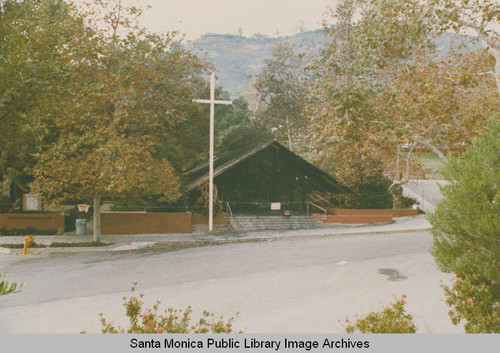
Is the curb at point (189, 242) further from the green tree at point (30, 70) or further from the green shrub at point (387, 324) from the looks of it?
the green shrub at point (387, 324)

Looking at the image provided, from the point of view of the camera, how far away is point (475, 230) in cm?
589

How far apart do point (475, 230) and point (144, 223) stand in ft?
54.4

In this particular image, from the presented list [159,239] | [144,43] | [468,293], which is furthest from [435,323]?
[144,43]

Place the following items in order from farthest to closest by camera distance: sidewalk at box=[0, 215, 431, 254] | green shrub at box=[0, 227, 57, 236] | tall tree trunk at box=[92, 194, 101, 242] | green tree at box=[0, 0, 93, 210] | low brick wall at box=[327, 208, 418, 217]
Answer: low brick wall at box=[327, 208, 418, 217], green shrub at box=[0, 227, 57, 236], tall tree trunk at box=[92, 194, 101, 242], sidewalk at box=[0, 215, 431, 254], green tree at box=[0, 0, 93, 210]

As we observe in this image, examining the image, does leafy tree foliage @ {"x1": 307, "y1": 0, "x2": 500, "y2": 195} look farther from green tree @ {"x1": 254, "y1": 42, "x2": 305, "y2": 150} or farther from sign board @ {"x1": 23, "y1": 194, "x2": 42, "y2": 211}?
green tree @ {"x1": 254, "y1": 42, "x2": 305, "y2": 150}

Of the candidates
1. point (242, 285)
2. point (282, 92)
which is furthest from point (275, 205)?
point (282, 92)

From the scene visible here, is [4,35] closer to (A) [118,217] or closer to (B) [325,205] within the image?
(A) [118,217]

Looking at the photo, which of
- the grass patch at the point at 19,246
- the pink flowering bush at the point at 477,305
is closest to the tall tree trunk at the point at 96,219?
the grass patch at the point at 19,246

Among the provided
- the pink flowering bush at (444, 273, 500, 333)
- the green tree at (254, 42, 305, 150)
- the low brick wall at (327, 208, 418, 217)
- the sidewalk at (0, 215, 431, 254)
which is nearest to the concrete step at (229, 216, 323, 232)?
the sidewalk at (0, 215, 431, 254)

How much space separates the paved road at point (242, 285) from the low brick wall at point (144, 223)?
4.04 metres

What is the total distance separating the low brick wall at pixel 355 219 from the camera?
80.3ft

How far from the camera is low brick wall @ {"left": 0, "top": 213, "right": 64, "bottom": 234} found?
62.4 ft

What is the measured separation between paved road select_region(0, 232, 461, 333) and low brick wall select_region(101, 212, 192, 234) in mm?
4035

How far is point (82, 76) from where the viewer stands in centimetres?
1627
